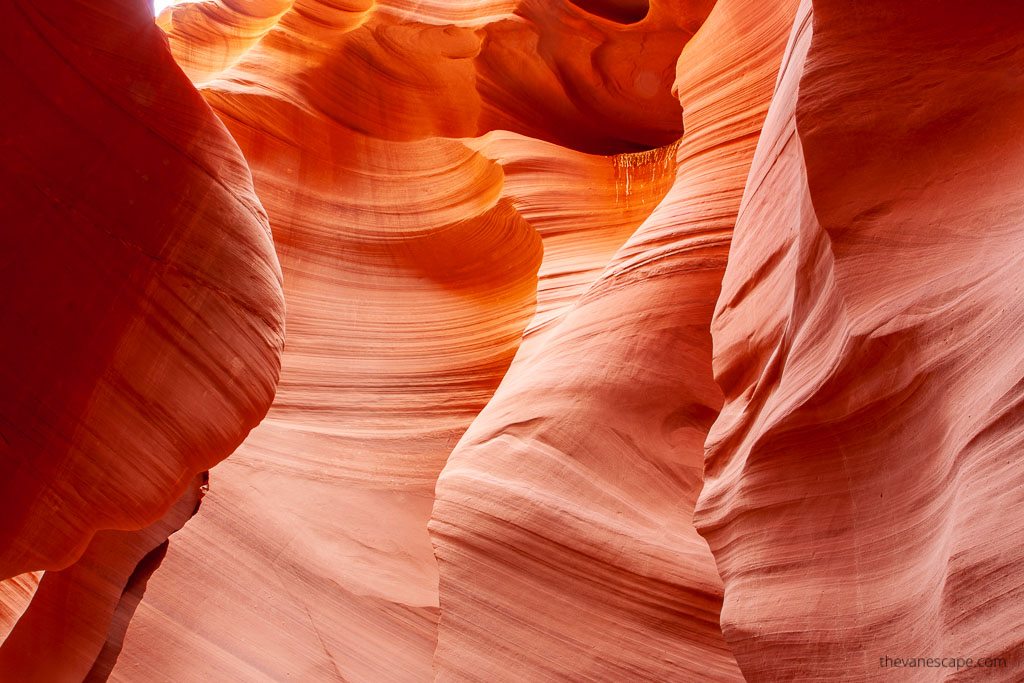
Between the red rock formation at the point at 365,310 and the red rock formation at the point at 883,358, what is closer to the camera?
the red rock formation at the point at 883,358

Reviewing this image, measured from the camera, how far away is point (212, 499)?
4266 mm

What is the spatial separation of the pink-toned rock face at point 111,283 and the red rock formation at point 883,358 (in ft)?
4.96

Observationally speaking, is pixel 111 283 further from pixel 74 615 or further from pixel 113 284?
pixel 74 615

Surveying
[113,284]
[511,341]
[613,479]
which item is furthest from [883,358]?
[511,341]

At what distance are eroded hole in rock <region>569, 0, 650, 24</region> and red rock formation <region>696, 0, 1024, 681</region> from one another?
373 cm

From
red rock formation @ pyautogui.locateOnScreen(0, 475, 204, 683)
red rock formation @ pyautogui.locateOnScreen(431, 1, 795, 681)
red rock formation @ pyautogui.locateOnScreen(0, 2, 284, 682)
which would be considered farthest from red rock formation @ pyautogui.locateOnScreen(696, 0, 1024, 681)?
red rock formation @ pyautogui.locateOnScreen(0, 475, 204, 683)

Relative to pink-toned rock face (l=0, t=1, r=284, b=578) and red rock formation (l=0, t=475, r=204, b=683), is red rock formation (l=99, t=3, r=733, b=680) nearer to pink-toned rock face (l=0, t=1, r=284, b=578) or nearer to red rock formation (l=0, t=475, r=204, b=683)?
red rock formation (l=0, t=475, r=204, b=683)

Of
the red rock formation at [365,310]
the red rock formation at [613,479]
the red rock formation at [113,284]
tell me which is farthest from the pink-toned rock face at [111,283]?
the red rock formation at [365,310]

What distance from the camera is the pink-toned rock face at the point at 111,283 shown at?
2.23 m

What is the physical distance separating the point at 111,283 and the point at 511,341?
2684 millimetres

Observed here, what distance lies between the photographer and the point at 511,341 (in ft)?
15.8

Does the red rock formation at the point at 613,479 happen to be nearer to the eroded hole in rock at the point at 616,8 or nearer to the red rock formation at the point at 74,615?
the red rock formation at the point at 74,615

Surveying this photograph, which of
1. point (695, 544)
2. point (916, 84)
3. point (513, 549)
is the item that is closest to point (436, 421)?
point (513, 549)

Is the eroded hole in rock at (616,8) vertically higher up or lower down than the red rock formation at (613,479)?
higher up
